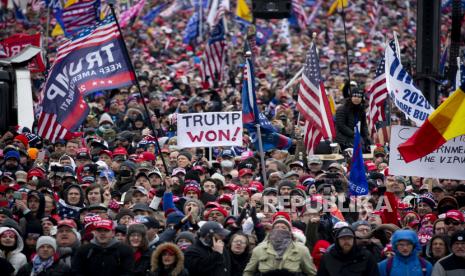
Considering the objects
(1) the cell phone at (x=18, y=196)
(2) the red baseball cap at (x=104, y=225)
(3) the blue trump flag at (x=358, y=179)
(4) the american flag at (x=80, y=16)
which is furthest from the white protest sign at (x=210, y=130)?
(4) the american flag at (x=80, y=16)

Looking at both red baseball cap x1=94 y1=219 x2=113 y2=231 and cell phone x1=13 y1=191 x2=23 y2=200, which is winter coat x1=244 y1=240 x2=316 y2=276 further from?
cell phone x1=13 y1=191 x2=23 y2=200

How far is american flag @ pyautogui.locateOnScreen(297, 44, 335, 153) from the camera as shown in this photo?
23859 millimetres

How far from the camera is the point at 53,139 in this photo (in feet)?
74.2

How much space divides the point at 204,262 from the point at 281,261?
87cm

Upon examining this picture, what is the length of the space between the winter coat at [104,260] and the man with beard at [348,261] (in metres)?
1.93

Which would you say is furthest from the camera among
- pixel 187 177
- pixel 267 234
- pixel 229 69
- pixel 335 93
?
pixel 229 69

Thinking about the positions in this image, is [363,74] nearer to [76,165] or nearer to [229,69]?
[229,69]

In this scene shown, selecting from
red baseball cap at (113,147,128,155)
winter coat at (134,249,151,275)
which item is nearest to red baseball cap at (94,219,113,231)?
winter coat at (134,249,151,275)

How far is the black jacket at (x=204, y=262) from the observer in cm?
1669

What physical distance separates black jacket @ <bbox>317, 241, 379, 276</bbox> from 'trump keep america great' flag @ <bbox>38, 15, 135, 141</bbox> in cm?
583

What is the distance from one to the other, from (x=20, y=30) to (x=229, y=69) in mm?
7990

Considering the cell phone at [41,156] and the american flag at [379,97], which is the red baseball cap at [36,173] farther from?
the american flag at [379,97]

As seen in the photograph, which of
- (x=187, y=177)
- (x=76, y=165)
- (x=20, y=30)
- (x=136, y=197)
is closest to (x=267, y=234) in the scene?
(x=136, y=197)

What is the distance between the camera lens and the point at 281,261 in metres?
16.2
